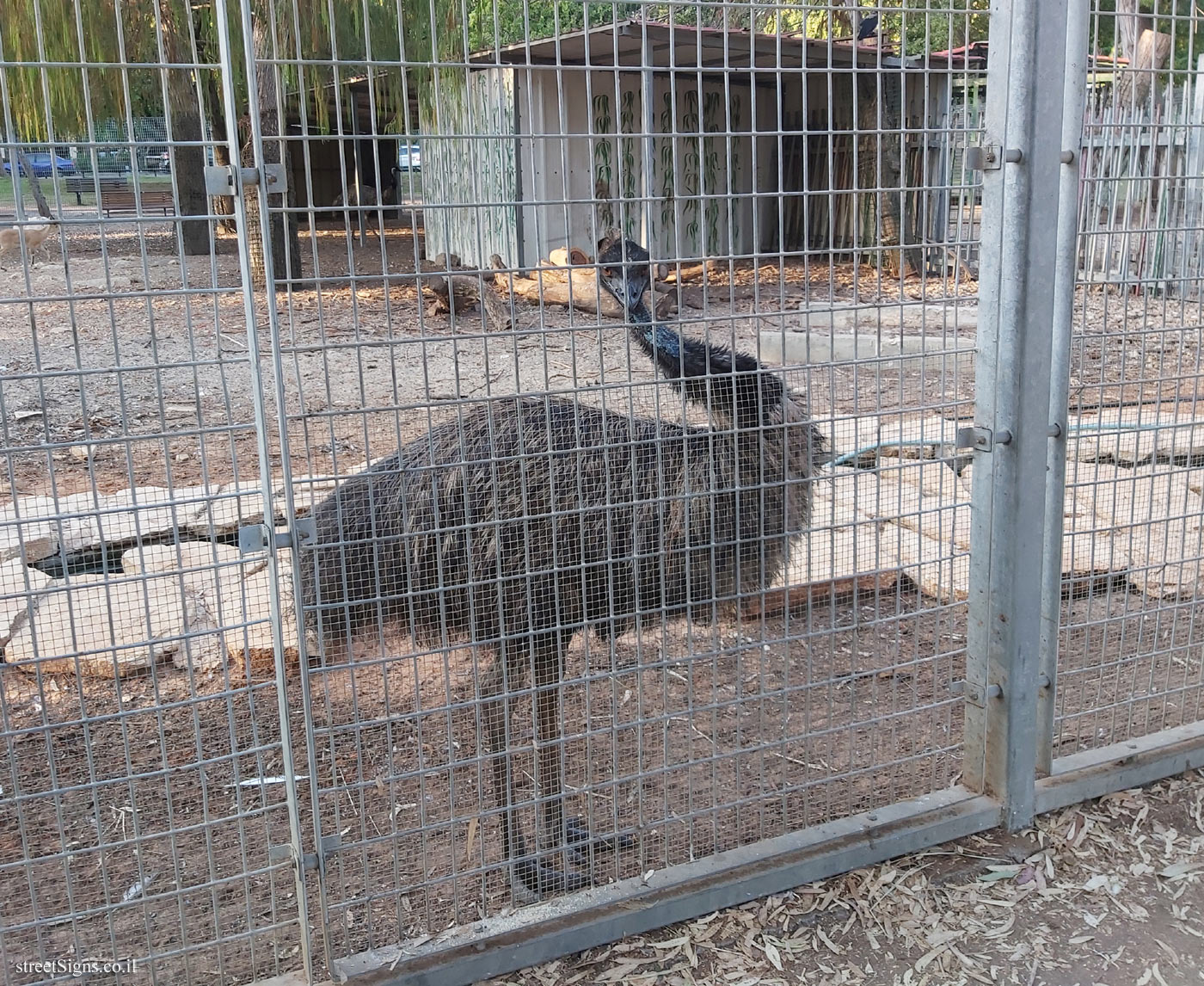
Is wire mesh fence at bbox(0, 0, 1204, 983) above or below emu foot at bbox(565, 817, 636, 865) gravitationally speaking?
above

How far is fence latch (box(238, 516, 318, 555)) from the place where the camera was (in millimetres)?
2184

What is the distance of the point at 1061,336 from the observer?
2895mm

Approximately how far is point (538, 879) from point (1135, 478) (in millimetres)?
1970

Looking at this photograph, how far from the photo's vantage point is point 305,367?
8.25 metres

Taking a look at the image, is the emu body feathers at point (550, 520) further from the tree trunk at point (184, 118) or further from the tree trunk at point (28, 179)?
the tree trunk at point (184, 118)

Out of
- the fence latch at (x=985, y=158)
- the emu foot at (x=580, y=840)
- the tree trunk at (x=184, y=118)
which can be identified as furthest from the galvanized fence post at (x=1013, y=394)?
the tree trunk at (x=184, y=118)

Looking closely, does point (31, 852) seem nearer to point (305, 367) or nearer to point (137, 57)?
point (305, 367)

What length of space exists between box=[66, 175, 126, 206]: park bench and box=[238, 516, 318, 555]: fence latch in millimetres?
662

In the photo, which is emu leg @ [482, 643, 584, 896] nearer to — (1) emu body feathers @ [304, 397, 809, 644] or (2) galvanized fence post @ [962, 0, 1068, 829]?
(1) emu body feathers @ [304, 397, 809, 644]

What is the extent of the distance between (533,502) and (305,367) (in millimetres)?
5556

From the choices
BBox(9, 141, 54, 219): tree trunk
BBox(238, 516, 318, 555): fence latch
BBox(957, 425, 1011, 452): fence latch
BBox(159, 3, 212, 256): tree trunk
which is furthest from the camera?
BBox(159, 3, 212, 256): tree trunk

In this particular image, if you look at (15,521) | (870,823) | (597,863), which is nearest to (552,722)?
(597,863)

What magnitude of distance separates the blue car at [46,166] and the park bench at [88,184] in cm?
2

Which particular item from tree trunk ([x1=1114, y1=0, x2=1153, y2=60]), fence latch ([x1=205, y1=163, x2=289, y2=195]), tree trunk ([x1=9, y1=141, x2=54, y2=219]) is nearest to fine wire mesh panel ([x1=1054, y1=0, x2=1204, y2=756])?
tree trunk ([x1=1114, y1=0, x2=1153, y2=60])
